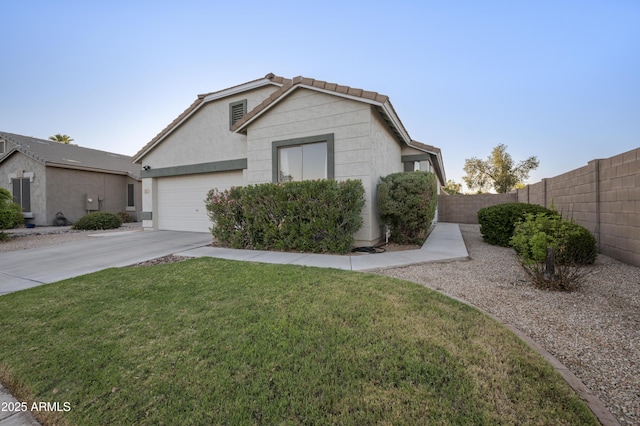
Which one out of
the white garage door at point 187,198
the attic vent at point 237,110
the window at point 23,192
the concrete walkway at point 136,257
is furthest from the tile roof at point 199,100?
the window at point 23,192

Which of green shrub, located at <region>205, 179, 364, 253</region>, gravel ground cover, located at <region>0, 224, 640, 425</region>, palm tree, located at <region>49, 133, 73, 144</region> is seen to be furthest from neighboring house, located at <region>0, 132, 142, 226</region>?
gravel ground cover, located at <region>0, 224, 640, 425</region>

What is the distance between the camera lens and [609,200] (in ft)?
19.6

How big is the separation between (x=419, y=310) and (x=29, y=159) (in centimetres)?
2319

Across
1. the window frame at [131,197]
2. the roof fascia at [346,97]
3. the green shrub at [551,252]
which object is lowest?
the green shrub at [551,252]

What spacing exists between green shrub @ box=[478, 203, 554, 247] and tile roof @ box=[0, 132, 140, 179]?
21331 millimetres

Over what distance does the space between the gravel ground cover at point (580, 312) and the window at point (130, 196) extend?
2047 cm

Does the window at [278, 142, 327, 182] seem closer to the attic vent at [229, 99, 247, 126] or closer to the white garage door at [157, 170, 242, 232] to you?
the white garage door at [157, 170, 242, 232]

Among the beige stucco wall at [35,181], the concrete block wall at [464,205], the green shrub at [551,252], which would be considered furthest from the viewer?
the concrete block wall at [464,205]

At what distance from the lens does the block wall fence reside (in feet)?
17.1

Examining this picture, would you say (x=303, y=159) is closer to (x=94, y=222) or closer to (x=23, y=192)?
(x=94, y=222)

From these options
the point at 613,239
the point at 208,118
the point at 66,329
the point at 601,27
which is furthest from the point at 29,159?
the point at 601,27

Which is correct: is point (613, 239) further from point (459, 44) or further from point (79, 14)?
point (79, 14)

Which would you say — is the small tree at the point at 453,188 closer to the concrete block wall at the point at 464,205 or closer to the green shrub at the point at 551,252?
the concrete block wall at the point at 464,205

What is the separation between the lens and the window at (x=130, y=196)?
1883 cm
